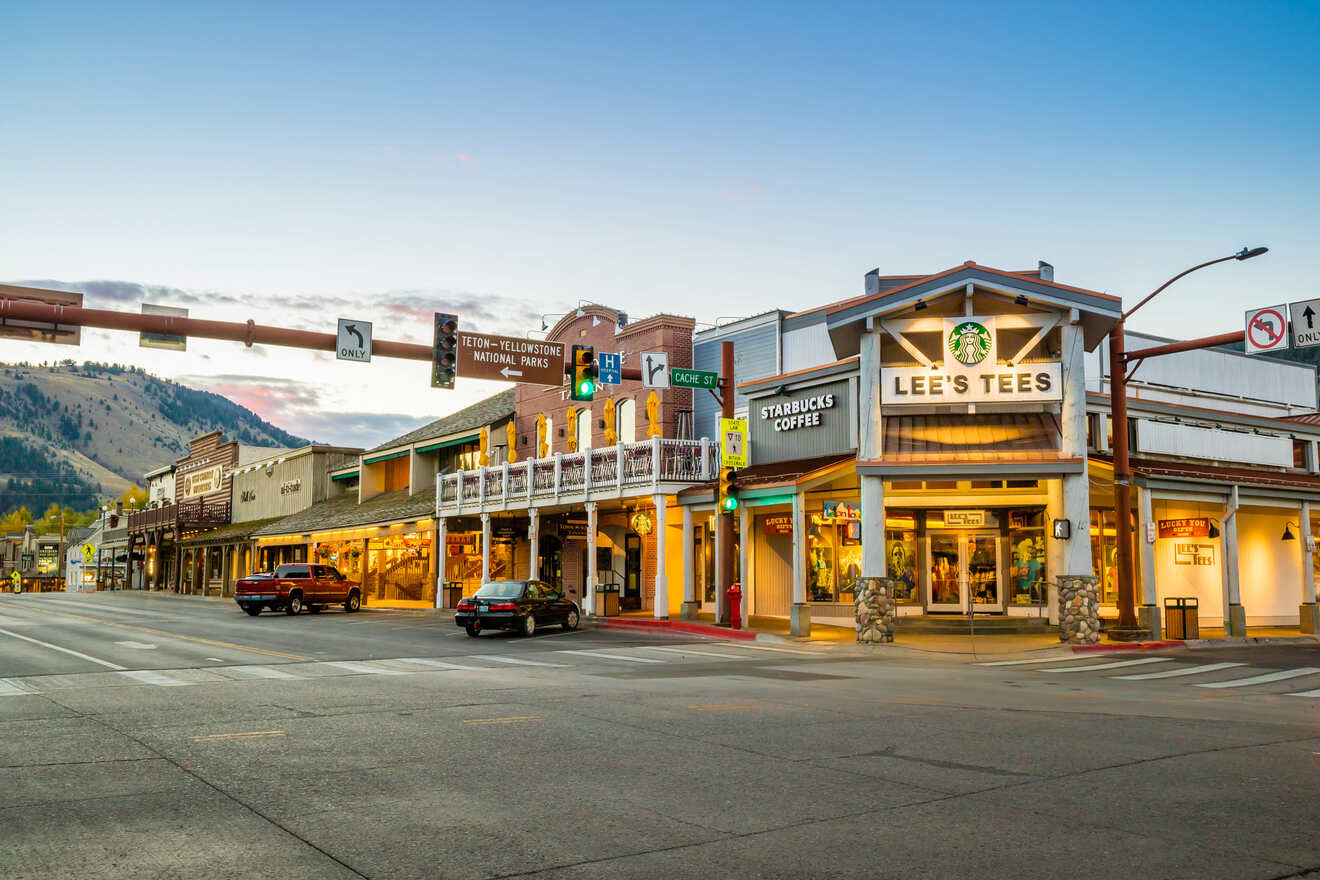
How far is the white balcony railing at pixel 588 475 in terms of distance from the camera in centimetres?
3159

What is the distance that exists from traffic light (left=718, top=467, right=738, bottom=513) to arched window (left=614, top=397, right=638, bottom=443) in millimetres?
10041

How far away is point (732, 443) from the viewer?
2748 centimetres

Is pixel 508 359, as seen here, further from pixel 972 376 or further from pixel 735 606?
pixel 972 376

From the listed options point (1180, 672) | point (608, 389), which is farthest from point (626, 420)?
point (1180, 672)

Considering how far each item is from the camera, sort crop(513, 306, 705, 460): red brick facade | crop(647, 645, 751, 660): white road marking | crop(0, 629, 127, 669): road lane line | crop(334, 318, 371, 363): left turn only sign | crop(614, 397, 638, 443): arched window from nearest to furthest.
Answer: crop(0, 629, 127, 669): road lane line → crop(334, 318, 371, 363): left turn only sign → crop(647, 645, 751, 660): white road marking → crop(513, 306, 705, 460): red brick facade → crop(614, 397, 638, 443): arched window

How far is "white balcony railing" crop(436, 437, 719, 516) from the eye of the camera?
104 ft

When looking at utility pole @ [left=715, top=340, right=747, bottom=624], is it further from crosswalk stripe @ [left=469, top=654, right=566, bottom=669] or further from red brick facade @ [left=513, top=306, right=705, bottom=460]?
crosswalk stripe @ [left=469, top=654, right=566, bottom=669]

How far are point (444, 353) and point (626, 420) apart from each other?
17465 millimetres

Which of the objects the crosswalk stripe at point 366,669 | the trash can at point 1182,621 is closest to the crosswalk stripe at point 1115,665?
the trash can at point 1182,621

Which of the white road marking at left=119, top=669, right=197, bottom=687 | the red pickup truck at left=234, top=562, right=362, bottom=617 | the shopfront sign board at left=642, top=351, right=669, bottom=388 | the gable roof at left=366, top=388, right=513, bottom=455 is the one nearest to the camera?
the white road marking at left=119, top=669, right=197, bottom=687

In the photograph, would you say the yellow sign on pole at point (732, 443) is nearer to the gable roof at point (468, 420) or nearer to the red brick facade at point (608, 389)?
the red brick facade at point (608, 389)

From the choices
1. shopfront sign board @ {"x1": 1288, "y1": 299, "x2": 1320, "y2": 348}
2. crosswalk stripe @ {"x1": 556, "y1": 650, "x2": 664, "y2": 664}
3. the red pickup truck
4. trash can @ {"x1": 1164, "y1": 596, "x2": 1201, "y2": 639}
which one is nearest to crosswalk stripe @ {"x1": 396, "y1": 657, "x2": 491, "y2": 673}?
crosswalk stripe @ {"x1": 556, "y1": 650, "x2": 664, "y2": 664}

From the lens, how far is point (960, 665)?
67.0ft

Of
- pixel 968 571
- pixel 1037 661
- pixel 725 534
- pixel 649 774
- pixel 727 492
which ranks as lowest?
pixel 1037 661
